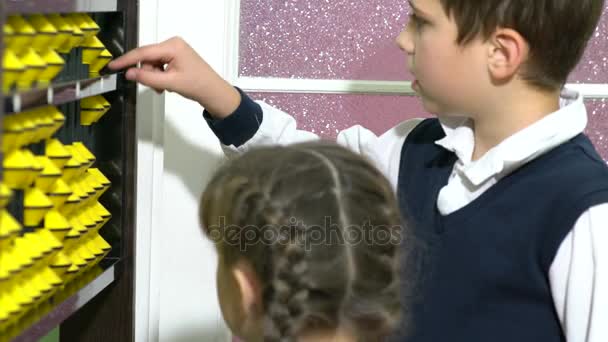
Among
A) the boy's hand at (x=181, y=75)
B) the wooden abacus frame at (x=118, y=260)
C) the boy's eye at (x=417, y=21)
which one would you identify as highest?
the boy's eye at (x=417, y=21)

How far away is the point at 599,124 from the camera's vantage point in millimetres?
1308

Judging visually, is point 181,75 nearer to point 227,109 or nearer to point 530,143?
point 227,109

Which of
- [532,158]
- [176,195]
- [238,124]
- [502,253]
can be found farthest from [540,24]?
[176,195]

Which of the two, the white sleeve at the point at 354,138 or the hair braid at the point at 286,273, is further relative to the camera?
the white sleeve at the point at 354,138

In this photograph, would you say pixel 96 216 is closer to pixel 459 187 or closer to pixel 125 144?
pixel 125 144

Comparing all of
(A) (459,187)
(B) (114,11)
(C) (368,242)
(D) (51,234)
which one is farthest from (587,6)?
(D) (51,234)

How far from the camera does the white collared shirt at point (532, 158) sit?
98cm

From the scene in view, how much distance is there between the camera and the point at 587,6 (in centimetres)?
104

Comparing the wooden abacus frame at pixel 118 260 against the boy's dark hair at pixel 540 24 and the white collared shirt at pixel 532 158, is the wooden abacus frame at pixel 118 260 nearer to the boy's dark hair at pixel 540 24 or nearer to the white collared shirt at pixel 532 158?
the white collared shirt at pixel 532 158

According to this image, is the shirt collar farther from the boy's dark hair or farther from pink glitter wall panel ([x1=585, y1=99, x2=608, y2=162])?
pink glitter wall panel ([x1=585, y1=99, x2=608, y2=162])

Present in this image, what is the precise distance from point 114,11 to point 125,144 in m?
0.15

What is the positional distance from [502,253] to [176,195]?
427 millimetres

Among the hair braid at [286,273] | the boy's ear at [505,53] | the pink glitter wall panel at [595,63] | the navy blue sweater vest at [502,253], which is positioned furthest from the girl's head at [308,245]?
the pink glitter wall panel at [595,63]

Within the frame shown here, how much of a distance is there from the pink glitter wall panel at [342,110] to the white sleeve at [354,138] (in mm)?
55
